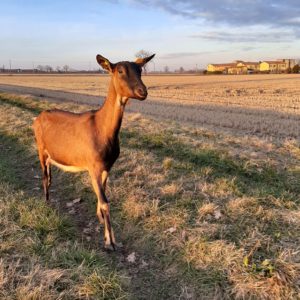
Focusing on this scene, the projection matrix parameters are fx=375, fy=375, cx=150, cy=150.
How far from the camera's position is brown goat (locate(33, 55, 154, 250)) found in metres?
5.53

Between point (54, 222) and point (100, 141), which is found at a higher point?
point (100, 141)

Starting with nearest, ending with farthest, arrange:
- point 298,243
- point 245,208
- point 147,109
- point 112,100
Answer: point 298,243 → point 112,100 → point 245,208 → point 147,109

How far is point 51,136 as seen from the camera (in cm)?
726

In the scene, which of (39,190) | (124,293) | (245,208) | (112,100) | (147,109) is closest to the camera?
(124,293)

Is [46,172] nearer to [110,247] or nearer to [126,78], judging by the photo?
[110,247]

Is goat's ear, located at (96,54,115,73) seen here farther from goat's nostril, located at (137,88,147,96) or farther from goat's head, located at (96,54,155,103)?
goat's nostril, located at (137,88,147,96)

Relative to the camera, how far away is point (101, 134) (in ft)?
20.0

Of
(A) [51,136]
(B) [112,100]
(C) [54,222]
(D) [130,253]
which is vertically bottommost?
(D) [130,253]

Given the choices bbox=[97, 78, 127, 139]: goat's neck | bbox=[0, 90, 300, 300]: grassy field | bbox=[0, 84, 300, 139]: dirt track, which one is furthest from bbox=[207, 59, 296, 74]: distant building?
bbox=[97, 78, 127, 139]: goat's neck

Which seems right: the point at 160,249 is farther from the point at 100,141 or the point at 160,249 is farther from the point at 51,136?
the point at 51,136

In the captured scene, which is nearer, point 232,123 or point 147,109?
point 232,123

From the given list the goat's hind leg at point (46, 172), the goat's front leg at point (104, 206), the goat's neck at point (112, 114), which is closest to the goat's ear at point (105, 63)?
the goat's neck at point (112, 114)

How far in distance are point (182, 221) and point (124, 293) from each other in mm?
1934

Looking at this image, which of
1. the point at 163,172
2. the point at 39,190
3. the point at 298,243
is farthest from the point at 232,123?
the point at 298,243
